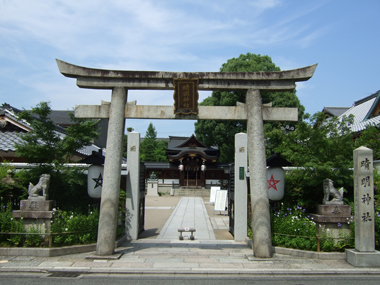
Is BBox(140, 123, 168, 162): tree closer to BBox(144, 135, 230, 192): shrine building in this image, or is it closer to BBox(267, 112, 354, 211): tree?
BBox(144, 135, 230, 192): shrine building

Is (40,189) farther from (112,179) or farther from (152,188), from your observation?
(152,188)

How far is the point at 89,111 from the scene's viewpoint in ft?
32.7

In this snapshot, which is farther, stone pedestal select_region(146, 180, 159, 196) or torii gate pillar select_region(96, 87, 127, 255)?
stone pedestal select_region(146, 180, 159, 196)

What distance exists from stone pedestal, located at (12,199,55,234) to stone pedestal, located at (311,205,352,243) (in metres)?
8.11

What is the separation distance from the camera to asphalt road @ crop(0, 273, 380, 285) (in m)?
7.09

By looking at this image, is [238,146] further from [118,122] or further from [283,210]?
[118,122]

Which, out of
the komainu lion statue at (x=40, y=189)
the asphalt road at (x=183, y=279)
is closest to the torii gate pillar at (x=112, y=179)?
the asphalt road at (x=183, y=279)

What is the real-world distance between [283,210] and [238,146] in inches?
112

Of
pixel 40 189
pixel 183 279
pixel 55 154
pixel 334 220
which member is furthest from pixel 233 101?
pixel 183 279

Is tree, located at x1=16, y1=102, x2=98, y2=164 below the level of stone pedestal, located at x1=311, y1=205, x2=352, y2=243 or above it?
above

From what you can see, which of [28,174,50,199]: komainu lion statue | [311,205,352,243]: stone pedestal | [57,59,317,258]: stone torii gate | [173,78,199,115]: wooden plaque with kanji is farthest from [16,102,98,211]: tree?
[311,205,352,243]: stone pedestal

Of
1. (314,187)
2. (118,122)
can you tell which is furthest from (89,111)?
(314,187)

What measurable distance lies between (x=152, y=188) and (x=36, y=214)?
2971cm

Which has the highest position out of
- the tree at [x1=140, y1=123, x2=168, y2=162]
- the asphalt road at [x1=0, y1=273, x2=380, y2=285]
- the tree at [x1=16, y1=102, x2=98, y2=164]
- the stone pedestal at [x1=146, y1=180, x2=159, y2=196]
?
the tree at [x1=140, y1=123, x2=168, y2=162]
